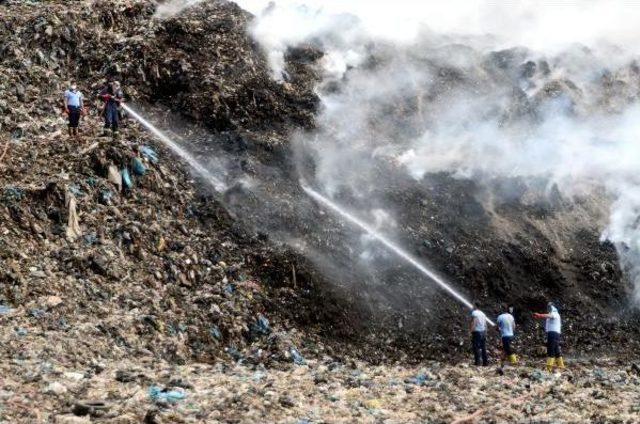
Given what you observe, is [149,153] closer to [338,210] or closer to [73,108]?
[73,108]

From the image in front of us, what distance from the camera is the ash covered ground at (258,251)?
1022 centimetres

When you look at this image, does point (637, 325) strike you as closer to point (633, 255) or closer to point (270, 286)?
point (633, 255)

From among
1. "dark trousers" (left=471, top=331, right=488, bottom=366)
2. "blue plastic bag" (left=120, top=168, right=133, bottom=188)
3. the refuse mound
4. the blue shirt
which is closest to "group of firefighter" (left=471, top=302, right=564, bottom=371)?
"dark trousers" (left=471, top=331, right=488, bottom=366)

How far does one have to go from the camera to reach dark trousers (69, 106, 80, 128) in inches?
672

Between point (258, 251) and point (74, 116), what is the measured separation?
17.2ft

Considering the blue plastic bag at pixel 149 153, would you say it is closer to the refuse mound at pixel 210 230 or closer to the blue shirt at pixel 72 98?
the refuse mound at pixel 210 230

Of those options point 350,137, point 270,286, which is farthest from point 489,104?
point 270,286

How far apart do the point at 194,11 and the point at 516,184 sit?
450 inches

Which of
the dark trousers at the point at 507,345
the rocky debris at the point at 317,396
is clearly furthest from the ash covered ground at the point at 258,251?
the dark trousers at the point at 507,345

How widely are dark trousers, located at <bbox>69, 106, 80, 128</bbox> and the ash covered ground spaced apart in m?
0.38

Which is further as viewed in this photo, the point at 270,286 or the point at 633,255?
the point at 633,255

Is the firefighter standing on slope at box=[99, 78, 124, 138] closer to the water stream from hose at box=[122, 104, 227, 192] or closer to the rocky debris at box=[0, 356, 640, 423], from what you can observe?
the water stream from hose at box=[122, 104, 227, 192]

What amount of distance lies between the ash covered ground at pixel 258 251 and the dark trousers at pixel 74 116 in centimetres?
38

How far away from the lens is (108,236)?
14602mm
